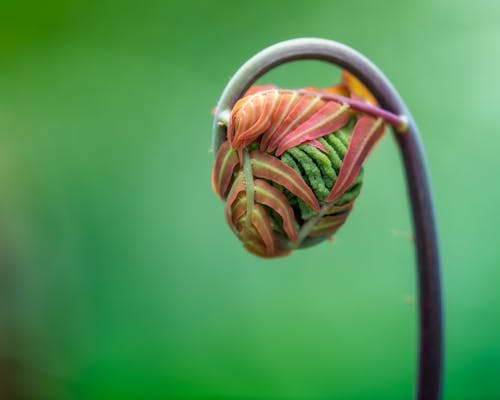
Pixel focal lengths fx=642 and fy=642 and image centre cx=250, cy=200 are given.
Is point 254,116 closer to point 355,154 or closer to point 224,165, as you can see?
point 224,165

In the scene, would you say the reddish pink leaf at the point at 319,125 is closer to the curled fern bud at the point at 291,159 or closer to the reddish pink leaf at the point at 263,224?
the curled fern bud at the point at 291,159

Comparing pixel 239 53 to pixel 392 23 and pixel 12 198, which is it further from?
pixel 12 198

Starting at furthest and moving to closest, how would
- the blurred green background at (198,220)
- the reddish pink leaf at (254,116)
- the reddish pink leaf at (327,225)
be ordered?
the blurred green background at (198,220)
the reddish pink leaf at (327,225)
the reddish pink leaf at (254,116)

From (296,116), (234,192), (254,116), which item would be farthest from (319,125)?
(234,192)

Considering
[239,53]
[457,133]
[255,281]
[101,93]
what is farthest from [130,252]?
[457,133]

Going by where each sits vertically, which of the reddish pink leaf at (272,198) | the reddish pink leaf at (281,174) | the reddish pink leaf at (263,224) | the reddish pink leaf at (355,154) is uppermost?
the reddish pink leaf at (355,154)

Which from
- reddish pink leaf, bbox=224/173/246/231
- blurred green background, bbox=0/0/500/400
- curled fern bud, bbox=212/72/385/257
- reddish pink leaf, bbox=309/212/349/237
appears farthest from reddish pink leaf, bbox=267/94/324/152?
blurred green background, bbox=0/0/500/400

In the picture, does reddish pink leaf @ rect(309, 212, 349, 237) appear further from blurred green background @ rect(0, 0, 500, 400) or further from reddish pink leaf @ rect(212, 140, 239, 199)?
blurred green background @ rect(0, 0, 500, 400)

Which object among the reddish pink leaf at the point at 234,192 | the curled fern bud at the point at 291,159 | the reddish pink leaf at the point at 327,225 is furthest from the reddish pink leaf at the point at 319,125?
the reddish pink leaf at the point at 327,225
